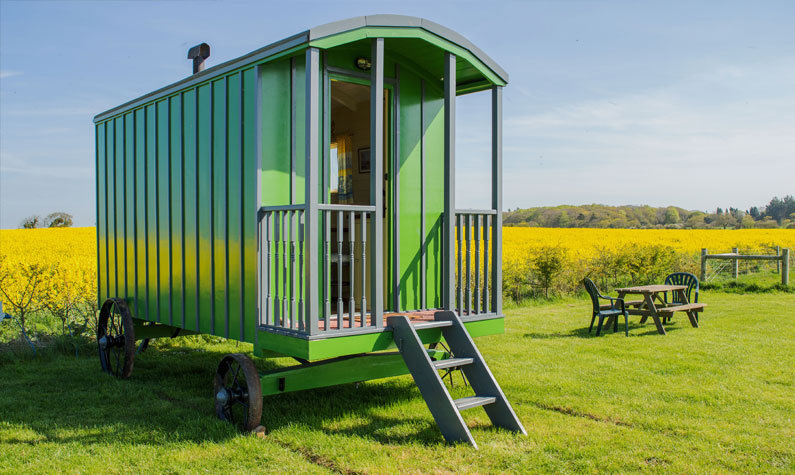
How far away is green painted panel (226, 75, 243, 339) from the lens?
20.3 feet

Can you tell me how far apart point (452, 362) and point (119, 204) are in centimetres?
559

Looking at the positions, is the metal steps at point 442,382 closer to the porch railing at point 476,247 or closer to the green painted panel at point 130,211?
the porch railing at point 476,247

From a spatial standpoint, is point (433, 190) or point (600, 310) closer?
point (433, 190)

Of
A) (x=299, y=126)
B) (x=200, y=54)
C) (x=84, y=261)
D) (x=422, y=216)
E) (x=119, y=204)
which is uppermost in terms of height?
(x=200, y=54)

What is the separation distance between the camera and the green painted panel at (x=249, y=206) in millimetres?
5934

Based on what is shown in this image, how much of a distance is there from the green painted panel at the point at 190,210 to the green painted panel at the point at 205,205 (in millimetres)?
84

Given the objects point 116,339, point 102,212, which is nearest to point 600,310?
point 116,339

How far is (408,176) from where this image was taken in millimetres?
6902

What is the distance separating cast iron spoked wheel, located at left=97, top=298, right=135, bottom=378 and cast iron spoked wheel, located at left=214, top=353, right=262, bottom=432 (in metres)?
2.20

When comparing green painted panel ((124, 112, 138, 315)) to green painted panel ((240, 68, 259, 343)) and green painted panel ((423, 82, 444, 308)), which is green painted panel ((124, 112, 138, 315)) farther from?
green painted panel ((423, 82, 444, 308))

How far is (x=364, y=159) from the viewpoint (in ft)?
25.7

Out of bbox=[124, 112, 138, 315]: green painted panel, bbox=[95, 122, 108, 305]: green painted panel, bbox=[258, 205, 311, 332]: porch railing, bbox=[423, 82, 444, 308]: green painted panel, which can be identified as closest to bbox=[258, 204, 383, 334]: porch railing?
bbox=[258, 205, 311, 332]: porch railing

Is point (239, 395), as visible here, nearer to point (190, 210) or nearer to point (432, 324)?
point (432, 324)

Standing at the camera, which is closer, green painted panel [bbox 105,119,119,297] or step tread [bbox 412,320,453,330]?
step tread [bbox 412,320,453,330]
